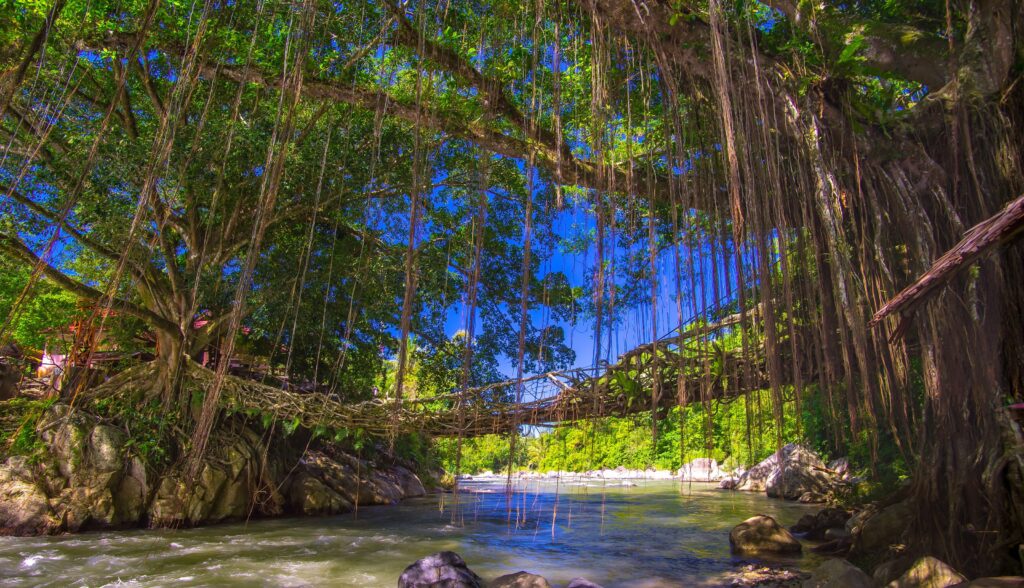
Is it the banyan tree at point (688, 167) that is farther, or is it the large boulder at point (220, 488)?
the large boulder at point (220, 488)

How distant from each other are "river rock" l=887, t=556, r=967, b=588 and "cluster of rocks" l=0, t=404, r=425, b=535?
11.2 feet

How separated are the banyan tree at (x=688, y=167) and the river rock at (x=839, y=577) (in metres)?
0.36

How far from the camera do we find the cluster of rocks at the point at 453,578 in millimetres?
3078

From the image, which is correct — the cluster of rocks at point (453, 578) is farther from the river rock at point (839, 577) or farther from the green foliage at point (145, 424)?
the green foliage at point (145, 424)

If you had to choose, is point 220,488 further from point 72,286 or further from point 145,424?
point 72,286

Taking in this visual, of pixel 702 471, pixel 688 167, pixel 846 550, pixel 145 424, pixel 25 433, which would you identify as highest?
pixel 688 167

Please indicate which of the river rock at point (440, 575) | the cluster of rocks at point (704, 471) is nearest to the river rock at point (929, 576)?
the river rock at point (440, 575)

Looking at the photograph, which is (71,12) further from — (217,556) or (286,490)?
(286,490)

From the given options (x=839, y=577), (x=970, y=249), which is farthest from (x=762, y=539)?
(x=970, y=249)

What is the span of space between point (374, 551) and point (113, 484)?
2815 millimetres

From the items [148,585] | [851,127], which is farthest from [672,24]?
[148,585]

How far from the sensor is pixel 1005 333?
2615 millimetres

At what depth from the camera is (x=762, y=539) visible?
4.21 m

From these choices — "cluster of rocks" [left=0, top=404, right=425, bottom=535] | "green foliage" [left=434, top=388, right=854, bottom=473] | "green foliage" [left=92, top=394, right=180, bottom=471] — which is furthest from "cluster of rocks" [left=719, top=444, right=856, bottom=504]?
"green foliage" [left=92, top=394, right=180, bottom=471]
